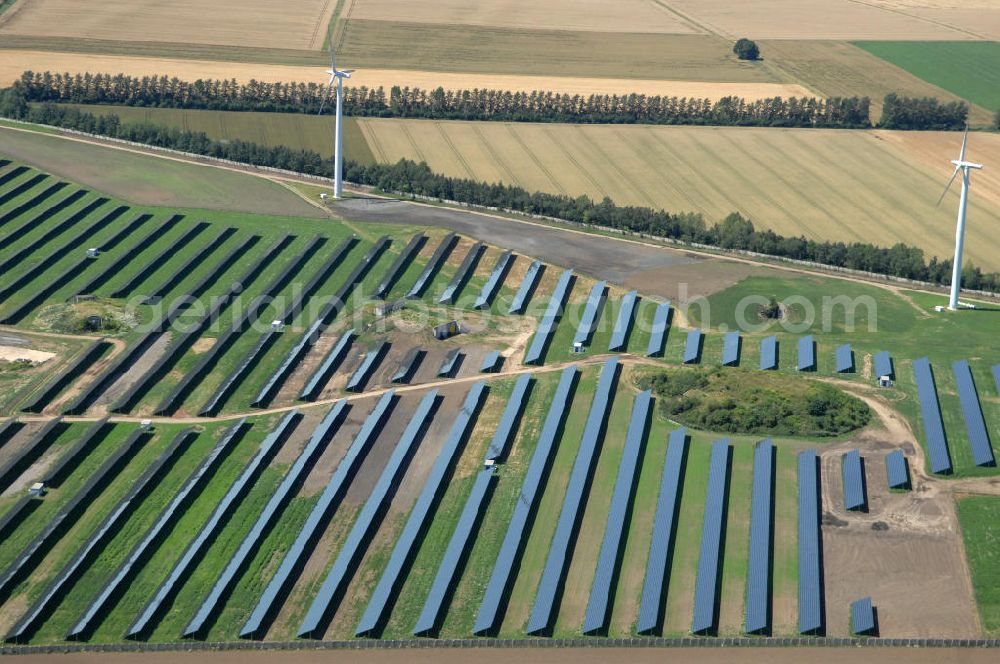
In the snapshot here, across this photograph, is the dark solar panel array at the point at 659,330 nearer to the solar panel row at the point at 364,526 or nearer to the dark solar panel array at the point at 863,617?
the solar panel row at the point at 364,526

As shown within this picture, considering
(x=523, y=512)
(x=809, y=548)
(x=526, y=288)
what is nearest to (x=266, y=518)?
(x=523, y=512)

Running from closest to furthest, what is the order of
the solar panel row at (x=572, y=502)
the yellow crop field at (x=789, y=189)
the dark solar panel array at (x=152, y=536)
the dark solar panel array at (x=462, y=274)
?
the dark solar panel array at (x=152, y=536) → the solar panel row at (x=572, y=502) → the dark solar panel array at (x=462, y=274) → the yellow crop field at (x=789, y=189)

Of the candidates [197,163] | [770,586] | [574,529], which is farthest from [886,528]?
[197,163]

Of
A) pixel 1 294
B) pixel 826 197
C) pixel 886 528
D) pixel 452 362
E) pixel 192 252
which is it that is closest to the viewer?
pixel 886 528

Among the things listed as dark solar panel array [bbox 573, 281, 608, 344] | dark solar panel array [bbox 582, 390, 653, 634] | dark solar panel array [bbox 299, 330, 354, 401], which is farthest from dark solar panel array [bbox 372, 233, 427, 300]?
dark solar panel array [bbox 582, 390, 653, 634]

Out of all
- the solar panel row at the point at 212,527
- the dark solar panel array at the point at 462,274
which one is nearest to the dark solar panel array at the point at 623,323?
the dark solar panel array at the point at 462,274

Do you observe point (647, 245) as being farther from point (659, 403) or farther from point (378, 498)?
point (378, 498)

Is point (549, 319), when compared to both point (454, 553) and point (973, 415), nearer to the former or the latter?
point (454, 553)
